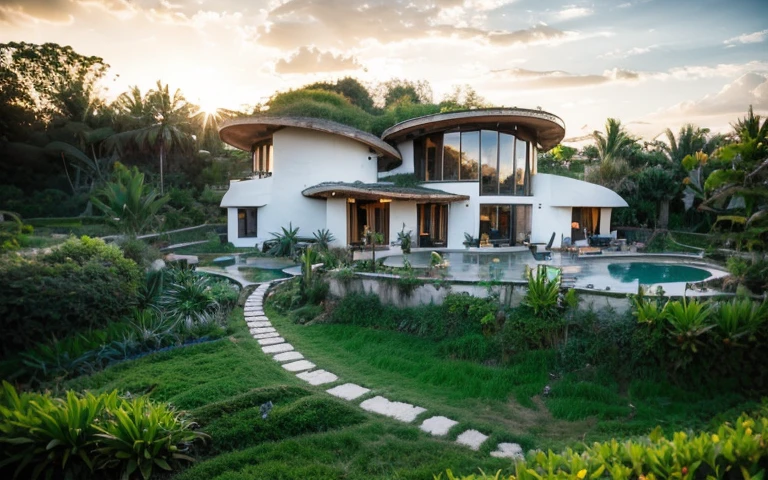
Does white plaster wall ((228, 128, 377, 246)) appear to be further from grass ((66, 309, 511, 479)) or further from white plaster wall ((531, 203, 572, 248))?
grass ((66, 309, 511, 479))

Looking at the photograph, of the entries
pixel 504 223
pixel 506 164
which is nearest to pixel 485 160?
pixel 506 164

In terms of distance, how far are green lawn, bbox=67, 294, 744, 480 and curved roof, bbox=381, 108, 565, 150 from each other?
11.8 metres

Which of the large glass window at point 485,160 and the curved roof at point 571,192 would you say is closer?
the large glass window at point 485,160

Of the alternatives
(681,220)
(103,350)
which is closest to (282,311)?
(103,350)

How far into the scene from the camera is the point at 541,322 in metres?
7.39

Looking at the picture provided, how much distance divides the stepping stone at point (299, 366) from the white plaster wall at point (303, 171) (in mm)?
13108

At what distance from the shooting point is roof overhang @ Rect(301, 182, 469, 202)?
16.3 m

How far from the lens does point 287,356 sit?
7.73 metres

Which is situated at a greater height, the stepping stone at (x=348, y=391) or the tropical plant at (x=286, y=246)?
the tropical plant at (x=286, y=246)

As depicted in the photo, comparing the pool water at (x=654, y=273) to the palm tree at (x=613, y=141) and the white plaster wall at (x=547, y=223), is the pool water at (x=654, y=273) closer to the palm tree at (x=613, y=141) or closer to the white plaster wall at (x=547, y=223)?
the white plaster wall at (x=547, y=223)

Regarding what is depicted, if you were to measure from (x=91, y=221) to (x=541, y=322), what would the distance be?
26.2 meters

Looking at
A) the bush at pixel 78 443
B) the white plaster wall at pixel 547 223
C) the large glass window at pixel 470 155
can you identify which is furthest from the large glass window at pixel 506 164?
the bush at pixel 78 443

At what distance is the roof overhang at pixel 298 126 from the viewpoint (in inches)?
751

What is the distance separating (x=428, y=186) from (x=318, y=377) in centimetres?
1401
